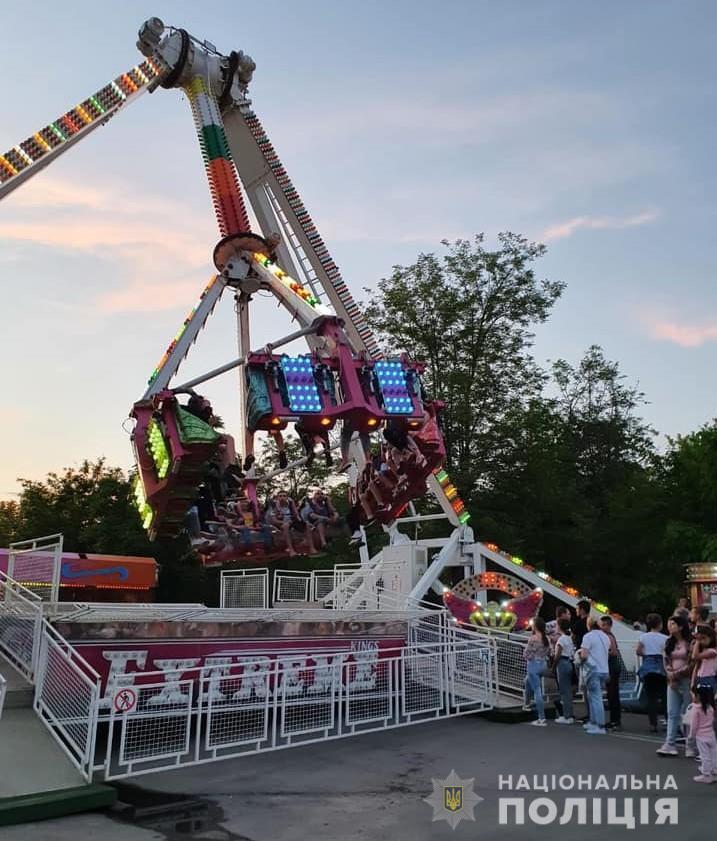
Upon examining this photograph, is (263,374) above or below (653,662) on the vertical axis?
above

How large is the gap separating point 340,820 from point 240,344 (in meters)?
13.3

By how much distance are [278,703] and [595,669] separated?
14.5 ft

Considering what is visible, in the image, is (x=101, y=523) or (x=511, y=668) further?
(x=101, y=523)

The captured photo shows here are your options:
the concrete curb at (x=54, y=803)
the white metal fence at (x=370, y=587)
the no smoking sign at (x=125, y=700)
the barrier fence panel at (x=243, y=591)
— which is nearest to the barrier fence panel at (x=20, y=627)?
the no smoking sign at (x=125, y=700)

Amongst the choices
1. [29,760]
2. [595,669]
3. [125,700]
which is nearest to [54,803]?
[29,760]

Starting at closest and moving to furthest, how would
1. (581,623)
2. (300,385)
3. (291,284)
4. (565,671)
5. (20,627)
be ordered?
(20,627)
(565,671)
(300,385)
(581,623)
(291,284)

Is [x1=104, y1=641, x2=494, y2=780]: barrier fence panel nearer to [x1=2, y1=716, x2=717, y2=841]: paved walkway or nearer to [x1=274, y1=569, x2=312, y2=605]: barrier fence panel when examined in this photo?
[x1=2, y1=716, x2=717, y2=841]: paved walkway

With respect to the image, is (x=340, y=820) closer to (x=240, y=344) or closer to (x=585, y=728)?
(x=585, y=728)

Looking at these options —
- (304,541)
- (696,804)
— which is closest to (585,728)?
(696,804)

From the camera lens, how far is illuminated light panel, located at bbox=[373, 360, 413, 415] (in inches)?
541

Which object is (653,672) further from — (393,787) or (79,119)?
(79,119)

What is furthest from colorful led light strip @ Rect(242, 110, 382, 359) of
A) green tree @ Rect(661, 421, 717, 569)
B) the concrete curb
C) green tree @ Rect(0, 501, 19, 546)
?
green tree @ Rect(0, 501, 19, 546)

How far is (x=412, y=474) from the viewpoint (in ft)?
48.2

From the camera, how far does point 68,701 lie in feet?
29.9
